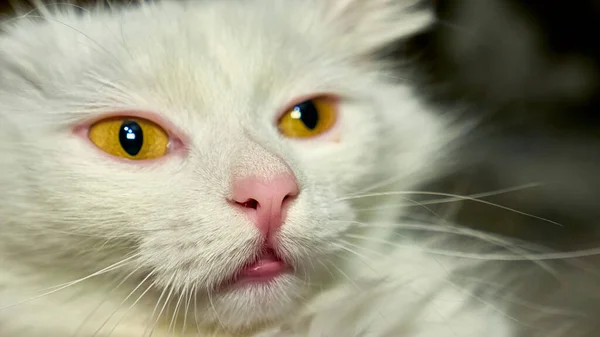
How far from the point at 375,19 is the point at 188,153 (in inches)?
20.1

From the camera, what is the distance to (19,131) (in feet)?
2.78

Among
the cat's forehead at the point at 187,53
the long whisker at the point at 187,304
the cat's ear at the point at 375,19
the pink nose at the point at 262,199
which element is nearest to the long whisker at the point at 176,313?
the long whisker at the point at 187,304

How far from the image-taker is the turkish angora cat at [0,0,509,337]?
30.3 inches

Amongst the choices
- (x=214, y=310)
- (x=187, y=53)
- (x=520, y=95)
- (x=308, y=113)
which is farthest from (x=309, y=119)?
(x=520, y=95)

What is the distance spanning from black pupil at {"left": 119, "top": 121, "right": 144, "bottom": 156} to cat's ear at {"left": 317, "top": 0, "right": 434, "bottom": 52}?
0.44 meters

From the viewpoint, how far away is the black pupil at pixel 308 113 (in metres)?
0.98

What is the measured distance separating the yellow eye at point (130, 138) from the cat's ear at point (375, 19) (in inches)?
16.9

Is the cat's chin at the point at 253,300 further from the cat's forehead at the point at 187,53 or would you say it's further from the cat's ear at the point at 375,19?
the cat's ear at the point at 375,19

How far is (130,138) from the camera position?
2.75ft

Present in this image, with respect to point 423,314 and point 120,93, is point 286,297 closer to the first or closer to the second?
point 423,314

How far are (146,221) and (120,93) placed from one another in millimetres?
201

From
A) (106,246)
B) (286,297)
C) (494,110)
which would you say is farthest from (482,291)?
(106,246)

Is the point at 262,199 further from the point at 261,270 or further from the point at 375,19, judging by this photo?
the point at 375,19

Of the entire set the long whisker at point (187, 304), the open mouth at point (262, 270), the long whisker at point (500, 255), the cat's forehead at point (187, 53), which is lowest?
the long whisker at point (500, 255)
